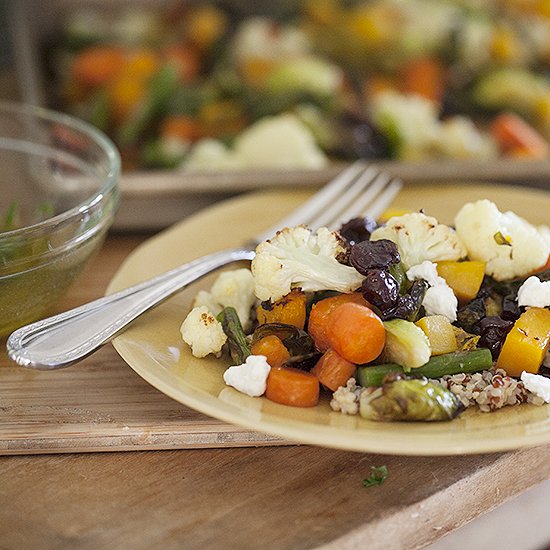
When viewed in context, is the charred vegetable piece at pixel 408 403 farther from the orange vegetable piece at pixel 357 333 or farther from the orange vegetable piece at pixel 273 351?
Result: the orange vegetable piece at pixel 273 351

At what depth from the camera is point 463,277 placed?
1.67m

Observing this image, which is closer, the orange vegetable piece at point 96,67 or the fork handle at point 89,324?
the fork handle at point 89,324

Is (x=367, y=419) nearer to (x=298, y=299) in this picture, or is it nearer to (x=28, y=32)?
(x=298, y=299)

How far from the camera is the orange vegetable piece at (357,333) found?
1.48 meters

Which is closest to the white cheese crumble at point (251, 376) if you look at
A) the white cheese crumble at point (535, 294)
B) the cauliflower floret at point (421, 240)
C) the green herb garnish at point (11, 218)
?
the cauliflower floret at point (421, 240)

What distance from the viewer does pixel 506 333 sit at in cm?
158

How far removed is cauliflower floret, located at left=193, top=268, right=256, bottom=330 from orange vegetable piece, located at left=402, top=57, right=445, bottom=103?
1533mm

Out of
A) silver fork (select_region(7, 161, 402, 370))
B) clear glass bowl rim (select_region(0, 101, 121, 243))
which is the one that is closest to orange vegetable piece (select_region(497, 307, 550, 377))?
silver fork (select_region(7, 161, 402, 370))

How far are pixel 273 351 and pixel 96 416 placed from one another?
0.36 meters

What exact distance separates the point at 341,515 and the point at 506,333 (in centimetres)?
44

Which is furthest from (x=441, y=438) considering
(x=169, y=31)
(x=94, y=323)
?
(x=169, y=31)

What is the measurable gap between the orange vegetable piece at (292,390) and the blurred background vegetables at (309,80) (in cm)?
115

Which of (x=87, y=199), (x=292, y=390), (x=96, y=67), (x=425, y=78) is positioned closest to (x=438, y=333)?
(x=292, y=390)

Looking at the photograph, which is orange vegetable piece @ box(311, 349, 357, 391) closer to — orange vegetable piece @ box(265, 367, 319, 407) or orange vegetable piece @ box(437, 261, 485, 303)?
orange vegetable piece @ box(265, 367, 319, 407)
